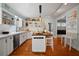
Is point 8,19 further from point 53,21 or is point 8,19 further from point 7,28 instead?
point 53,21

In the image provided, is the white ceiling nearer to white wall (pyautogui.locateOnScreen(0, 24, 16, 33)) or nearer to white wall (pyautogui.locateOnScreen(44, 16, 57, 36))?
white wall (pyautogui.locateOnScreen(44, 16, 57, 36))

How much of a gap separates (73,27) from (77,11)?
0.69 m

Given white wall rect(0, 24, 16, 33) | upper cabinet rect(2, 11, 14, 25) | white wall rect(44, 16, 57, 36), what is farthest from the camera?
upper cabinet rect(2, 11, 14, 25)

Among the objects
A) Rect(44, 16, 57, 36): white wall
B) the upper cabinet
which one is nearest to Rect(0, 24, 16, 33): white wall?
the upper cabinet

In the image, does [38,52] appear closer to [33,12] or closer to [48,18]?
[48,18]

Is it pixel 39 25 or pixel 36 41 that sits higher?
pixel 39 25

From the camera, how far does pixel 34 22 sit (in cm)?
544

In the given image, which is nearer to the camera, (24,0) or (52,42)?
(24,0)

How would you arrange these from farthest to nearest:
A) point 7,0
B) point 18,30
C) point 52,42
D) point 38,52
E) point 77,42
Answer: point 18,30, point 52,42, point 77,42, point 38,52, point 7,0

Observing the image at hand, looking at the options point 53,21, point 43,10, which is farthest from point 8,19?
point 53,21

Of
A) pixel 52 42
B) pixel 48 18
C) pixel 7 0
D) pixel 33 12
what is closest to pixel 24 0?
pixel 7 0

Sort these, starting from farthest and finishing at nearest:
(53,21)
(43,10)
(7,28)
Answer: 1. (7,28)
2. (43,10)
3. (53,21)

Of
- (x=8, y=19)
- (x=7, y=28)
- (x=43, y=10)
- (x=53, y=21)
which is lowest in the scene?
(x=7, y=28)

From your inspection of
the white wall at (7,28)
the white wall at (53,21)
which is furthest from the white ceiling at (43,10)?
the white wall at (7,28)
